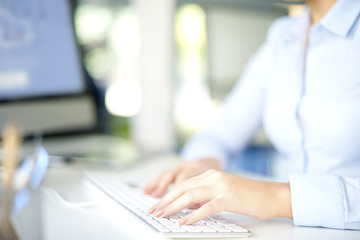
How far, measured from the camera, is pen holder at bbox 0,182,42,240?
43 centimetres

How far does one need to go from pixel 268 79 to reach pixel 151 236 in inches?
23.1

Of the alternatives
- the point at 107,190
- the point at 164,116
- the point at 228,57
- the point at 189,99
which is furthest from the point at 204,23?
the point at 107,190

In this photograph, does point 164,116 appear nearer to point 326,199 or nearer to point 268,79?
point 268,79

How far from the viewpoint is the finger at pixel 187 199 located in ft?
1.65

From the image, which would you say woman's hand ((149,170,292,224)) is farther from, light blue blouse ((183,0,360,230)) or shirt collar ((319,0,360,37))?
shirt collar ((319,0,360,37))

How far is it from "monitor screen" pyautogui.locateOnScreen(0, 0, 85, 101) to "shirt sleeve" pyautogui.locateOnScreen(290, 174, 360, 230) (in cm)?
63

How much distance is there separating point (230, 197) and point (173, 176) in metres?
0.20

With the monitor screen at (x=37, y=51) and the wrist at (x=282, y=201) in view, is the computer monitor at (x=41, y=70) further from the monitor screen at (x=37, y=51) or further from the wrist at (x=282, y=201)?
the wrist at (x=282, y=201)

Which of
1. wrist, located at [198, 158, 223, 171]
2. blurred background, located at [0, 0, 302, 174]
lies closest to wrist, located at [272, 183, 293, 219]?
wrist, located at [198, 158, 223, 171]

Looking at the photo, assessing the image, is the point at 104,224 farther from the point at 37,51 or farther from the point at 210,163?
the point at 37,51

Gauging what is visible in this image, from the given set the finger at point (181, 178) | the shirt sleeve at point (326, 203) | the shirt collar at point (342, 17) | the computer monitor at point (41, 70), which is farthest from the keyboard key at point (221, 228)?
the computer monitor at point (41, 70)

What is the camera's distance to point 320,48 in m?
0.75

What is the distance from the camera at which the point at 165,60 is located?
1294mm

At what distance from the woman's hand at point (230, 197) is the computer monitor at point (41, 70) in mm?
487
